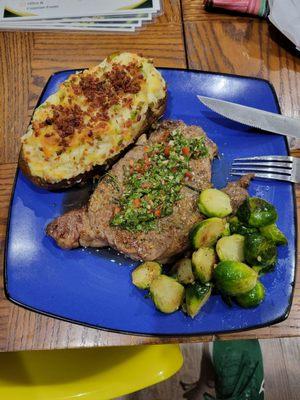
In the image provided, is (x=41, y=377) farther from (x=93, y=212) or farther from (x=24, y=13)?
(x=24, y=13)

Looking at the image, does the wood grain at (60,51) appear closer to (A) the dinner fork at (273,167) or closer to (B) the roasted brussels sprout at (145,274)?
(A) the dinner fork at (273,167)

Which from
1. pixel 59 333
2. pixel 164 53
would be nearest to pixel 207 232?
pixel 59 333

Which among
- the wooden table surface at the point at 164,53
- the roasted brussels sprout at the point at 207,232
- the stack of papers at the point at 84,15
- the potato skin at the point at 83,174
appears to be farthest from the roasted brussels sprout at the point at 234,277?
the stack of papers at the point at 84,15

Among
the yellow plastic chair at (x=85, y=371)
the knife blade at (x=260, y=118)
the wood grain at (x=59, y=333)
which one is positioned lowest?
the yellow plastic chair at (x=85, y=371)

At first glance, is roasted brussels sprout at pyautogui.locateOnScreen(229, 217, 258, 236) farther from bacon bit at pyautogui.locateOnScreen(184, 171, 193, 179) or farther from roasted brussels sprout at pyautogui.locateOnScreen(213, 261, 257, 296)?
bacon bit at pyautogui.locateOnScreen(184, 171, 193, 179)

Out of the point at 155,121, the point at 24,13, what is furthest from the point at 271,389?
the point at 24,13

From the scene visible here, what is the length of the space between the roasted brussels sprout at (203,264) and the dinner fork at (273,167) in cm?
55

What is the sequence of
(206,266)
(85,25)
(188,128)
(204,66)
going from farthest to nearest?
(85,25) → (204,66) → (188,128) → (206,266)

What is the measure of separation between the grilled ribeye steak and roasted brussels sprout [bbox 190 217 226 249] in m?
0.13

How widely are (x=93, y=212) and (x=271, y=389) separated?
1.85m

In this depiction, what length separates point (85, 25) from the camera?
2.79 metres

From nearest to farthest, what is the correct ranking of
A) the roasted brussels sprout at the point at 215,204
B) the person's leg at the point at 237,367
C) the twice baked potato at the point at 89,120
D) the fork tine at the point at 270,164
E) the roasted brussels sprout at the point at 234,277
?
the roasted brussels sprout at the point at 234,277
the roasted brussels sprout at the point at 215,204
the twice baked potato at the point at 89,120
the fork tine at the point at 270,164
the person's leg at the point at 237,367

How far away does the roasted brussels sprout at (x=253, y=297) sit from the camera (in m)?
1.82

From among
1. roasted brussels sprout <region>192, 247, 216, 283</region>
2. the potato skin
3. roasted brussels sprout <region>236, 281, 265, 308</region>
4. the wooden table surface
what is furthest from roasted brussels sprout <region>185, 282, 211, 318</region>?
the wooden table surface
